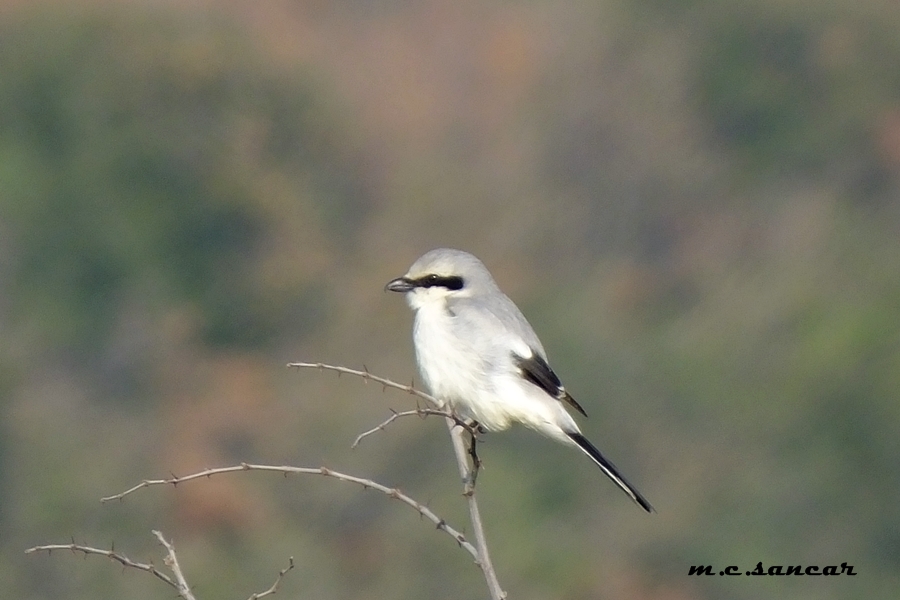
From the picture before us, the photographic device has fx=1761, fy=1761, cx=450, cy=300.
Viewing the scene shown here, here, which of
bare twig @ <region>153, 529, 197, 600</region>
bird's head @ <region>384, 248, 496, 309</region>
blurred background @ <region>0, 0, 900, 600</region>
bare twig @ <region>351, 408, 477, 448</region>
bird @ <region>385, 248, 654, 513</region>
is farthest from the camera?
blurred background @ <region>0, 0, 900, 600</region>

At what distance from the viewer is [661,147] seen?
31.1 meters

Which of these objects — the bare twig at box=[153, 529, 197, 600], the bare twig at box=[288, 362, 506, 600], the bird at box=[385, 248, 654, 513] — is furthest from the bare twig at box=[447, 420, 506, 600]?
the bare twig at box=[153, 529, 197, 600]

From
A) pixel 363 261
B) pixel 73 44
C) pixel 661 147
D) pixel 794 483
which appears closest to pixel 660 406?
pixel 794 483

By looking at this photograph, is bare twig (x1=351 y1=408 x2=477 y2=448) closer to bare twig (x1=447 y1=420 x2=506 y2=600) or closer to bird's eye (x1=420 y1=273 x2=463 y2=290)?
bare twig (x1=447 y1=420 x2=506 y2=600)

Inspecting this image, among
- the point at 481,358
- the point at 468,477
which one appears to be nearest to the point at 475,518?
the point at 468,477

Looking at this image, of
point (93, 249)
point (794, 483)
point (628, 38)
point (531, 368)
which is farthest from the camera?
point (628, 38)

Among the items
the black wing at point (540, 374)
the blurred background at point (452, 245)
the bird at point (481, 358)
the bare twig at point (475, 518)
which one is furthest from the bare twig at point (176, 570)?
the blurred background at point (452, 245)

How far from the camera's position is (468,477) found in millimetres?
4016

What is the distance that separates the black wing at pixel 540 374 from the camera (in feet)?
16.0

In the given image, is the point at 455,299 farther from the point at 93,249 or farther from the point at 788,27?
the point at 788,27

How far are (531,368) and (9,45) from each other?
25.8 m

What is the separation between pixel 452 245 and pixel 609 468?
20.2m

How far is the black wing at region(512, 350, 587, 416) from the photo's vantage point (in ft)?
16.0

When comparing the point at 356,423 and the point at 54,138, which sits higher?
the point at 54,138
